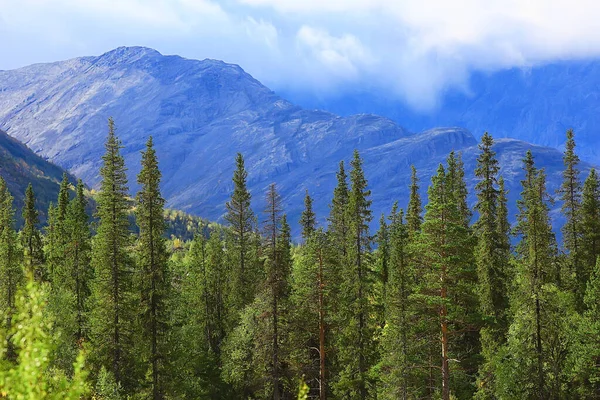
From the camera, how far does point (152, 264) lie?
129ft

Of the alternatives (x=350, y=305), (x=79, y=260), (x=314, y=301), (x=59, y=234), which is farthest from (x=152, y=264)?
(x=59, y=234)

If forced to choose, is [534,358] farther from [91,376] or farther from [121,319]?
[91,376]

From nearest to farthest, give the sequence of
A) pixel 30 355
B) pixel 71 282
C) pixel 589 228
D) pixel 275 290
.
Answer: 1. pixel 30 355
2. pixel 275 290
3. pixel 589 228
4. pixel 71 282

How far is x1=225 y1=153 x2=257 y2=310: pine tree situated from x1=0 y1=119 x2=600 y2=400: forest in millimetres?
228

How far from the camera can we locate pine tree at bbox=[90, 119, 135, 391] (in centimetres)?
3897

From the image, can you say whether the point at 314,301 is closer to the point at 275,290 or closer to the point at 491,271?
the point at 275,290

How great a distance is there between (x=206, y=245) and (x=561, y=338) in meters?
38.0

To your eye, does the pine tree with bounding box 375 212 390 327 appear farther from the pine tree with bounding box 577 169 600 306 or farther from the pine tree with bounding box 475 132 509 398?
the pine tree with bounding box 577 169 600 306

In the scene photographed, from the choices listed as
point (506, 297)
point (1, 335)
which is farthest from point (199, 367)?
point (1, 335)

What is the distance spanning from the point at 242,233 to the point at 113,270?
23.6 metres

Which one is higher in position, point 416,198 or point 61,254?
point 416,198

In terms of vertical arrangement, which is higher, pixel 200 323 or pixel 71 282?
pixel 71 282

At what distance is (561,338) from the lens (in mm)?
37781

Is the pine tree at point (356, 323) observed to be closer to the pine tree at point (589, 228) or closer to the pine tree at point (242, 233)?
the pine tree at point (242, 233)
